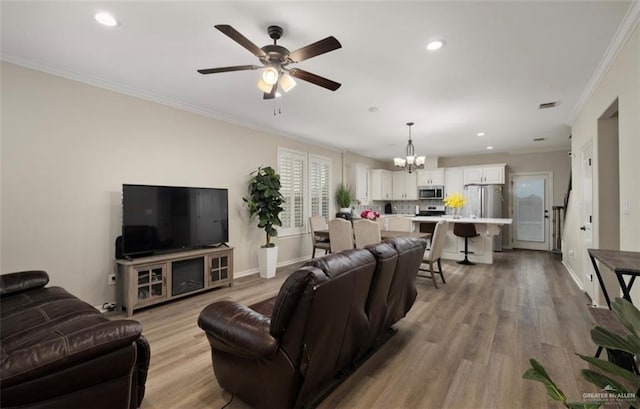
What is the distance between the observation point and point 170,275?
141 inches

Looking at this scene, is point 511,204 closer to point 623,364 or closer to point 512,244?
point 512,244

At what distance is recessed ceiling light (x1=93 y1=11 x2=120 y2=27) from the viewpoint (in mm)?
2164

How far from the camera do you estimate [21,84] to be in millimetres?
2828

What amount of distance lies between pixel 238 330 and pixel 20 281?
202 cm

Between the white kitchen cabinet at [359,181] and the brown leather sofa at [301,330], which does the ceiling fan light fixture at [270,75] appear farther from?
the white kitchen cabinet at [359,181]

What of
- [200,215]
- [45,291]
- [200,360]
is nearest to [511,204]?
[200,215]

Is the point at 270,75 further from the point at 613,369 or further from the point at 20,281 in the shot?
the point at 20,281

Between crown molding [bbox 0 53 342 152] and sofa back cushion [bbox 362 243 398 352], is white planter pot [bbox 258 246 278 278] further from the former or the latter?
sofa back cushion [bbox 362 243 398 352]

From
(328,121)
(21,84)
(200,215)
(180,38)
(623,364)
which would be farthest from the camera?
(328,121)

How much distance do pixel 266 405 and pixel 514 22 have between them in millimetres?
3170

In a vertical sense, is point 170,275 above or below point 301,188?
below

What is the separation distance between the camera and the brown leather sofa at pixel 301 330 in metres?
1.50

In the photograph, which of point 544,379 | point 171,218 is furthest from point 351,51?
point 171,218

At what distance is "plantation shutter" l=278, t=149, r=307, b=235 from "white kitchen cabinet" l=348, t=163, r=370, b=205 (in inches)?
72.3
